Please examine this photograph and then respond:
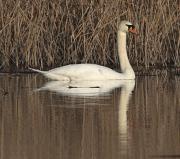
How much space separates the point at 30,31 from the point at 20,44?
0.37 m

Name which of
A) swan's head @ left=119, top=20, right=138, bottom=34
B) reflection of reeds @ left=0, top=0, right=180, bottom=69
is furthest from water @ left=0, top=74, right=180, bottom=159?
reflection of reeds @ left=0, top=0, right=180, bottom=69

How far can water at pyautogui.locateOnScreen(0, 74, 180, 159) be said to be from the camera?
24.0 feet

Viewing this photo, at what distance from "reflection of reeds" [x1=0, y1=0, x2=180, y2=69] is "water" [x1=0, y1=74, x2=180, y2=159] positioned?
2187 millimetres

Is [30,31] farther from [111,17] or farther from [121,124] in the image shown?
[121,124]

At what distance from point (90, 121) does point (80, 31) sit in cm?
641

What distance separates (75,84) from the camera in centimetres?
1341

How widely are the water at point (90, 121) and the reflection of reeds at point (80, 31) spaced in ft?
7.17

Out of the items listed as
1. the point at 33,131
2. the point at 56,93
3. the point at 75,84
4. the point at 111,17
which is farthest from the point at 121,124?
the point at 111,17

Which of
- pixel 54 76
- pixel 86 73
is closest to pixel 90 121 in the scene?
pixel 86 73

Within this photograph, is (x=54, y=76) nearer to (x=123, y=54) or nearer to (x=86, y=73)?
(x=86, y=73)

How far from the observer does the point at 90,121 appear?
898cm

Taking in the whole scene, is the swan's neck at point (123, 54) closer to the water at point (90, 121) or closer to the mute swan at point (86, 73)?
the mute swan at point (86, 73)

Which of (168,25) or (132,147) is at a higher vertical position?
(168,25)

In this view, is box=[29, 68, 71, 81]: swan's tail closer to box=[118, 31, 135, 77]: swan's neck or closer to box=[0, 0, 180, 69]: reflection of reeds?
box=[118, 31, 135, 77]: swan's neck
